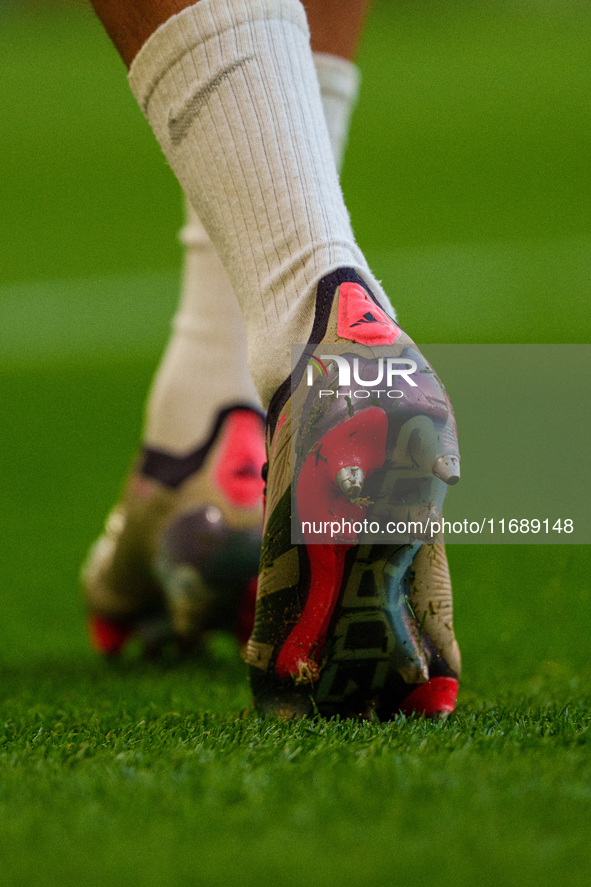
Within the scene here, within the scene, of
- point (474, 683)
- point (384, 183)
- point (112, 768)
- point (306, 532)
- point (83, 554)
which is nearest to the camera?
A: point (112, 768)

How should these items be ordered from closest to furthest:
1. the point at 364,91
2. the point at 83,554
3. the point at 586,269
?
the point at 83,554 < the point at 586,269 < the point at 364,91

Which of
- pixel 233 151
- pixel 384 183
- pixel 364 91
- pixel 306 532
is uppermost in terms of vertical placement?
pixel 364 91

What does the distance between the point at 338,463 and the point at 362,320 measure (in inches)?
3.7

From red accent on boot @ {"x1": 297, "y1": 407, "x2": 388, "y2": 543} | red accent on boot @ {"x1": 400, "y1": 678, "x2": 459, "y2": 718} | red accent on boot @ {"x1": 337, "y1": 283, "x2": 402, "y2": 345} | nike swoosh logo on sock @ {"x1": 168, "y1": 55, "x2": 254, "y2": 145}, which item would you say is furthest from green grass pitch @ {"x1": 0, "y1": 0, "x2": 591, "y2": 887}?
nike swoosh logo on sock @ {"x1": 168, "y1": 55, "x2": 254, "y2": 145}

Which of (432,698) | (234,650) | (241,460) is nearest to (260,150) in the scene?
(432,698)

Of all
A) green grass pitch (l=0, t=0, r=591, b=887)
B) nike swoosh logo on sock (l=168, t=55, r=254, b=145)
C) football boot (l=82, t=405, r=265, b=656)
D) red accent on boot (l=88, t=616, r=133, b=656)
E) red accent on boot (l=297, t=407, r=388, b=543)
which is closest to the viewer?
green grass pitch (l=0, t=0, r=591, b=887)

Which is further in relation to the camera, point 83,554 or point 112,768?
point 83,554

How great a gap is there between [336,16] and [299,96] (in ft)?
1.45

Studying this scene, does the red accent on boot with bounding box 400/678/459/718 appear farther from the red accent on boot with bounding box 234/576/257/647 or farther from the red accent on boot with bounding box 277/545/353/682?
the red accent on boot with bounding box 234/576/257/647

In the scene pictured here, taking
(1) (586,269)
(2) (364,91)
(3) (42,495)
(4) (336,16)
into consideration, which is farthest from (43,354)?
(2) (364,91)

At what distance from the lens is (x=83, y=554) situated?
2.01 m

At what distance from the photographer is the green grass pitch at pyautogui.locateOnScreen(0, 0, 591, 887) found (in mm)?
483

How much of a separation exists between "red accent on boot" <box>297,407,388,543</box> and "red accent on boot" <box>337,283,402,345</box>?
6 centimetres

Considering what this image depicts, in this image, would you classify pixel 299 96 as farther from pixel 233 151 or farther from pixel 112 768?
pixel 112 768
